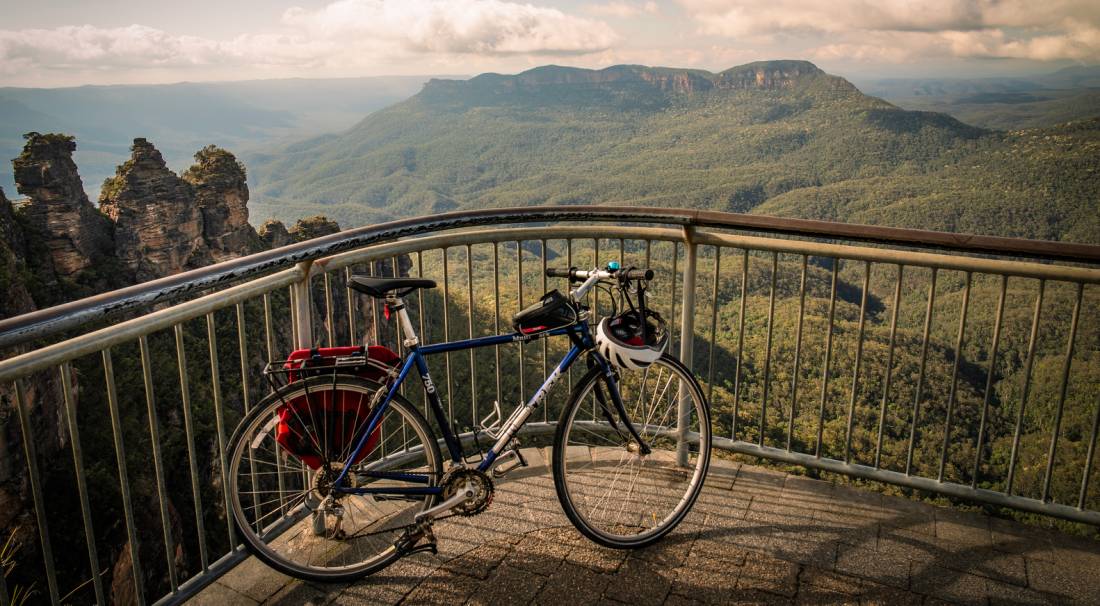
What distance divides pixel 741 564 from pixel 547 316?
4.28ft

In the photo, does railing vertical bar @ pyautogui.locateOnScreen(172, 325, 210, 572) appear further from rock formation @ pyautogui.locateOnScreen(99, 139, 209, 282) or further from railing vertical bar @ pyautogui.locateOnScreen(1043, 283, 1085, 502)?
rock formation @ pyautogui.locateOnScreen(99, 139, 209, 282)

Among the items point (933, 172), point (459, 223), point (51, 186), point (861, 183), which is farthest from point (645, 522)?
point (933, 172)

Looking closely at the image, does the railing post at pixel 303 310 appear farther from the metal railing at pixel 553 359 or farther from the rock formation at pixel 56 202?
the rock formation at pixel 56 202

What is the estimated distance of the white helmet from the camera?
2844mm

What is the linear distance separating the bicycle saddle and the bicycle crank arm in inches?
31.8

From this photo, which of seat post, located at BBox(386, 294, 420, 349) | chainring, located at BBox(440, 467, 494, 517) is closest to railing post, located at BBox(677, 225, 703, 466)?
chainring, located at BBox(440, 467, 494, 517)

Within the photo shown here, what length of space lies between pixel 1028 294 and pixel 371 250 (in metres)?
54.8

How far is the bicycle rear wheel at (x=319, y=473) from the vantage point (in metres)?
2.64

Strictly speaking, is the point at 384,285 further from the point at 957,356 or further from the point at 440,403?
the point at 957,356

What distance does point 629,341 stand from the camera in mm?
2900

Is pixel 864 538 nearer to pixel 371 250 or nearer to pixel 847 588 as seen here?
pixel 847 588

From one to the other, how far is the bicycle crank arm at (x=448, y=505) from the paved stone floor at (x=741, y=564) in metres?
0.24

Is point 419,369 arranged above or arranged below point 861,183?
above

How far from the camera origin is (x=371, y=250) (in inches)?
122
